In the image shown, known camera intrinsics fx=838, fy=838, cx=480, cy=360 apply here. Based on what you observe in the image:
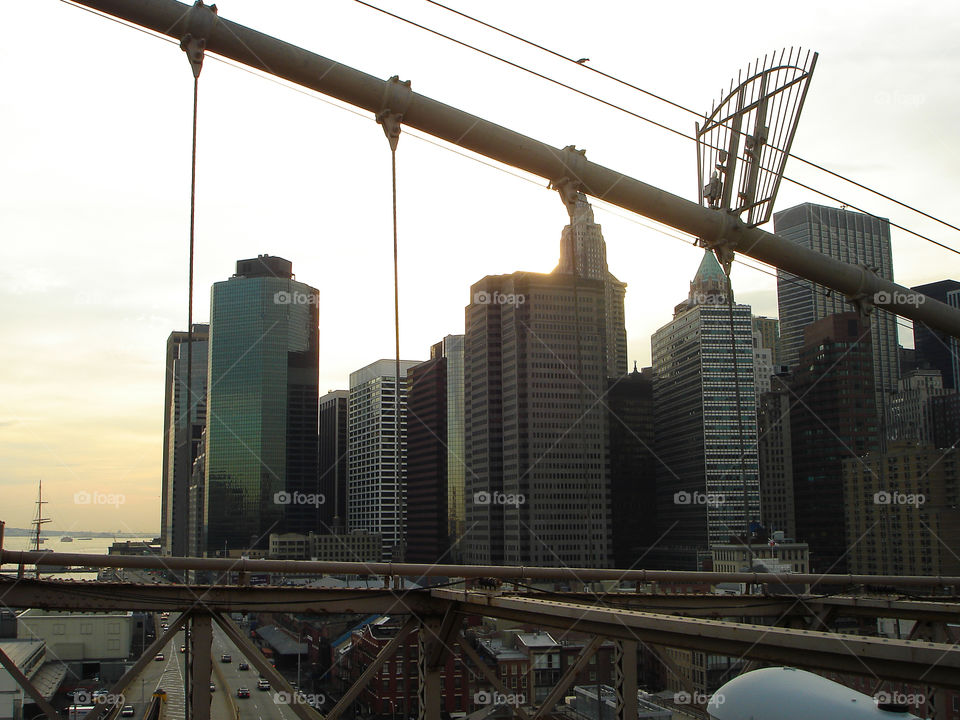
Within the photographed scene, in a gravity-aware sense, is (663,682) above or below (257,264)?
below

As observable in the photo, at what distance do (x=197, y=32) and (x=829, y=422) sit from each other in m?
121

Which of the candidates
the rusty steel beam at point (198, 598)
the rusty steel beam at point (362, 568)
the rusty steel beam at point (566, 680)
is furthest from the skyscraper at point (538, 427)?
the rusty steel beam at point (566, 680)

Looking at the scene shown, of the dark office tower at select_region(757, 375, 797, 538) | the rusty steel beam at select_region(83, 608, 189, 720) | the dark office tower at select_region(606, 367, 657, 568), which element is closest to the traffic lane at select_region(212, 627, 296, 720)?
the rusty steel beam at select_region(83, 608, 189, 720)

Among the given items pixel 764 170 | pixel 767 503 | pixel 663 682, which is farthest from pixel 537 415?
pixel 764 170

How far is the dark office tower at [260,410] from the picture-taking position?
137 m

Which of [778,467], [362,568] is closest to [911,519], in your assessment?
[778,467]

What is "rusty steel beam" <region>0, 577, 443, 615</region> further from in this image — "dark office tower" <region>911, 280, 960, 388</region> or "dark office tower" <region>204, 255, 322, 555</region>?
"dark office tower" <region>911, 280, 960, 388</region>

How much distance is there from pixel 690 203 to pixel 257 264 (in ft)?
473

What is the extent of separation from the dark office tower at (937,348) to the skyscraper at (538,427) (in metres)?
60.7

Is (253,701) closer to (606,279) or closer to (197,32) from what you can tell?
(197,32)

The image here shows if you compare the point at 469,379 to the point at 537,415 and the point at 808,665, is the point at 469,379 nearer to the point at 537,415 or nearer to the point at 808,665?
the point at 537,415

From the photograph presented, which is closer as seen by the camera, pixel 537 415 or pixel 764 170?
pixel 764 170

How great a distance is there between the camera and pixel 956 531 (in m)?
92.1

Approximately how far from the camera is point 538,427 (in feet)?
356
